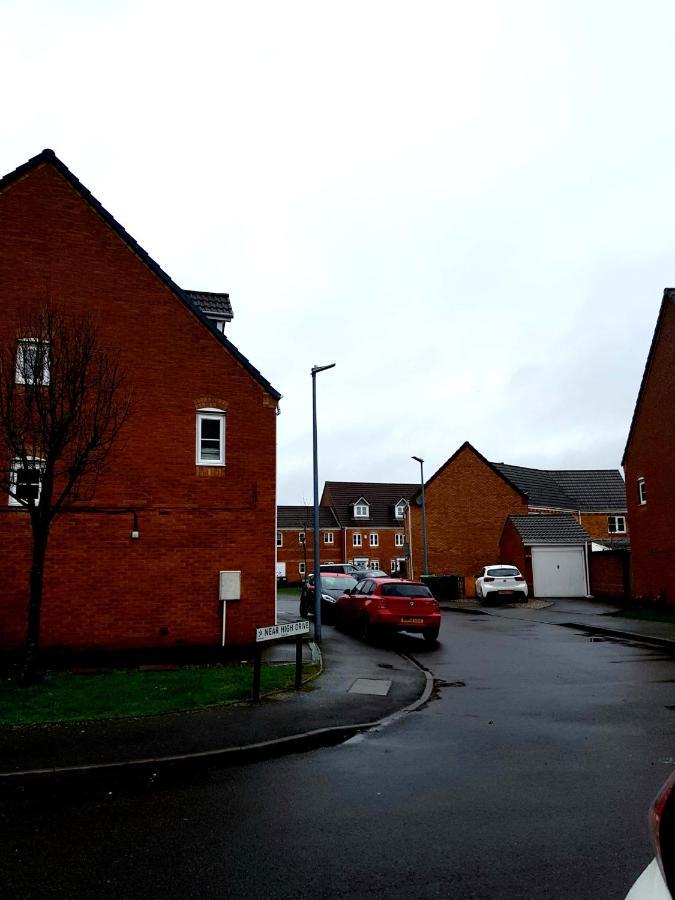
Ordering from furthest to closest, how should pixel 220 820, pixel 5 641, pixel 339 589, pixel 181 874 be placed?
pixel 339 589 < pixel 5 641 < pixel 220 820 < pixel 181 874

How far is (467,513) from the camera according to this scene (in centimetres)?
4681

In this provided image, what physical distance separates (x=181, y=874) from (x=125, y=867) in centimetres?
42

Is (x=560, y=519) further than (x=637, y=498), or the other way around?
(x=560, y=519)

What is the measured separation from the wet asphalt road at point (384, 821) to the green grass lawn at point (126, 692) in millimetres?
2553

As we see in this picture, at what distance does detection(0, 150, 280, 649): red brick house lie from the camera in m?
15.1

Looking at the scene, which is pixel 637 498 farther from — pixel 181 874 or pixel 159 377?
pixel 181 874

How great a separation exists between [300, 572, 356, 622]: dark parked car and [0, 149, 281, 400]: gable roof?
9517 mm

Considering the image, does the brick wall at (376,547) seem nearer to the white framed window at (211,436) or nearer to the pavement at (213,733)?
the white framed window at (211,436)

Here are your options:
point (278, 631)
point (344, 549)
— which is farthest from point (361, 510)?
point (278, 631)

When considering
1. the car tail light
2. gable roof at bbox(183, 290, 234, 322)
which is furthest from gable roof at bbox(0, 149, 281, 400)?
the car tail light

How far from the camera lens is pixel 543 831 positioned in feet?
16.8

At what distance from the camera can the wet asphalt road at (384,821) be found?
4.37m

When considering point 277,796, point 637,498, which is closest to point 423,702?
point 277,796

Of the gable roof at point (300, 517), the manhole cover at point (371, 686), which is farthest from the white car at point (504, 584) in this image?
the gable roof at point (300, 517)
